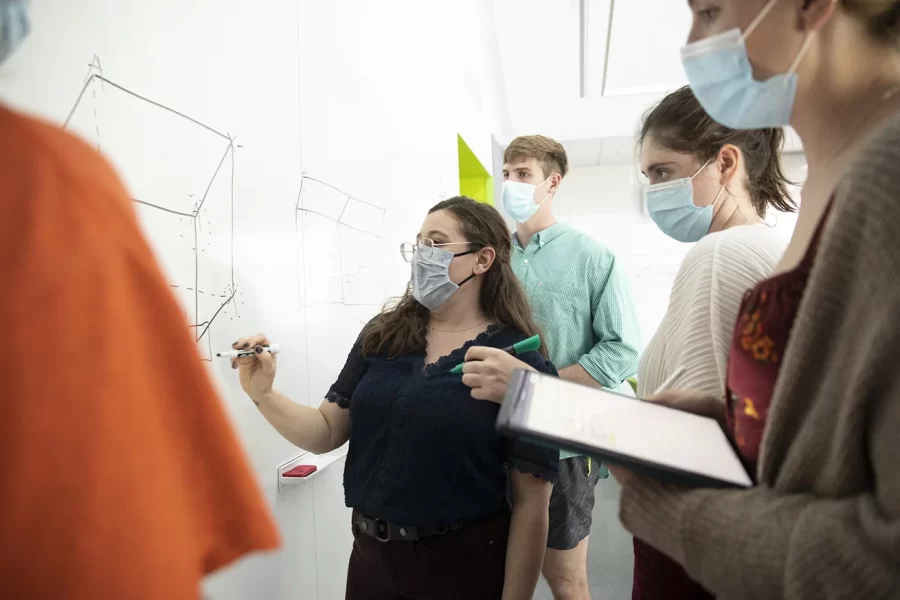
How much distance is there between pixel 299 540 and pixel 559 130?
16.3 feet

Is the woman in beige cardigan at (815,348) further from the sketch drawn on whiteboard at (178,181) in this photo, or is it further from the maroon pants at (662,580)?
the sketch drawn on whiteboard at (178,181)

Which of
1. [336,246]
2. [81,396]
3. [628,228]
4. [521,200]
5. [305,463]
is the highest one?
[628,228]

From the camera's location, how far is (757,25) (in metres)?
0.59

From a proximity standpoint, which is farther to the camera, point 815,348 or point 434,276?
point 434,276

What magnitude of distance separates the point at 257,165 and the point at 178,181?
0.28 metres

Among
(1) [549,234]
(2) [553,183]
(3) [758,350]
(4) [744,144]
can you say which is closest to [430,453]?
(3) [758,350]

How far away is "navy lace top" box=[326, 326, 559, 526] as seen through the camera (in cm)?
103

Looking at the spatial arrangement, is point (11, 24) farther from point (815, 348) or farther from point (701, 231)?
point (701, 231)

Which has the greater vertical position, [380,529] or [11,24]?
[11,24]

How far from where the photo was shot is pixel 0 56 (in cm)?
38

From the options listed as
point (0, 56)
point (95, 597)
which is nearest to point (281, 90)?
point (0, 56)

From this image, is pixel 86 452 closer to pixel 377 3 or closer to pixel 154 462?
pixel 154 462

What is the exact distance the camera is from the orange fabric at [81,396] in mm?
287

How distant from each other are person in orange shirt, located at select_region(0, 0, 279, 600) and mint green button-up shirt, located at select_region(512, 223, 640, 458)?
4.95ft
